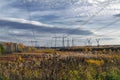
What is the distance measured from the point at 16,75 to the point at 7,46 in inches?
3932

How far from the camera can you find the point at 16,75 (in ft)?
43.7

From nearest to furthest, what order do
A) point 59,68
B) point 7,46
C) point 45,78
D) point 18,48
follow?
1. point 45,78
2. point 59,68
3. point 7,46
4. point 18,48

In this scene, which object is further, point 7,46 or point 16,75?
point 7,46

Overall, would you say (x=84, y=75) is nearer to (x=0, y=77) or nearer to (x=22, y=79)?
(x=22, y=79)

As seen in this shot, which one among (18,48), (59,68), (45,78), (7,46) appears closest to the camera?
(45,78)

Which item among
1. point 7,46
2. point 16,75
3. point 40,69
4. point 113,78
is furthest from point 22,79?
point 7,46

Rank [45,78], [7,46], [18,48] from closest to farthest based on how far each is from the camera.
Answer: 1. [45,78]
2. [7,46]
3. [18,48]

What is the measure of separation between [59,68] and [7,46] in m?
99.6

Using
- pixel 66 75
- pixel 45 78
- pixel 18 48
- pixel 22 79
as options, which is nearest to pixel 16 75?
pixel 22 79

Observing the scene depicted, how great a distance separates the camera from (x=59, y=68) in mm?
13961

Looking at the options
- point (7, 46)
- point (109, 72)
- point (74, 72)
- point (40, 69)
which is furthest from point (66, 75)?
point (7, 46)

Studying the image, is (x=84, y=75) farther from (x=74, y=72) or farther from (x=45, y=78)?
(x=45, y=78)

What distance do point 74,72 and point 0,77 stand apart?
10.4 feet

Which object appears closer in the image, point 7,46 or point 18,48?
point 7,46
